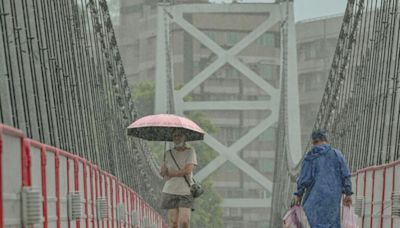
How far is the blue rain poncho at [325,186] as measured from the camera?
33.2 ft

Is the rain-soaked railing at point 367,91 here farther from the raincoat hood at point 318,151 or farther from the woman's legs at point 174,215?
the raincoat hood at point 318,151

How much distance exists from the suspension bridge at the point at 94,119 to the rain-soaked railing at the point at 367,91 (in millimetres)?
37

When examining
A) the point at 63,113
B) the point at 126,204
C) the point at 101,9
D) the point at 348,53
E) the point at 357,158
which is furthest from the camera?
the point at 348,53

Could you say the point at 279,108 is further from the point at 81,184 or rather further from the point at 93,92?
the point at 81,184

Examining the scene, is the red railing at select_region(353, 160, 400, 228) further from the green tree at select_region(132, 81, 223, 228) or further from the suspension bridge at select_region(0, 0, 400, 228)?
the green tree at select_region(132, 81, 223, 228)

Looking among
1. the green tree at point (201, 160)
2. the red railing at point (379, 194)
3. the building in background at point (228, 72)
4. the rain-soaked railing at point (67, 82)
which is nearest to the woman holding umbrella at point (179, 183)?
the rain-soaked railing at point (67, 82)

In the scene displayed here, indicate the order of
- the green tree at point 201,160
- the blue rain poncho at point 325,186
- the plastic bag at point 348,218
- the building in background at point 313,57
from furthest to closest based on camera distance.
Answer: the building in background at point 313,57, the green tree at point 201,160, the plastic bag at point 348,218, the blue rain poncho at point 325,186

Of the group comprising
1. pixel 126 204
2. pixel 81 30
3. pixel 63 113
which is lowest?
pixel 126 204

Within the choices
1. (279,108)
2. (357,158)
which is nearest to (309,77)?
(279,108)

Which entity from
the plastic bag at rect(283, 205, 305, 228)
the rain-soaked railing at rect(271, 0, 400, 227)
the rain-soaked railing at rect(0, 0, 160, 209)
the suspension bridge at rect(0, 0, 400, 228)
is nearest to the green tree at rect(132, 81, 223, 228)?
the suspension bridge at rect(0, 0, 400, 228)

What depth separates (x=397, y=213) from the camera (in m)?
10.5

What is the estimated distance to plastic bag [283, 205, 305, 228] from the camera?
10.3m

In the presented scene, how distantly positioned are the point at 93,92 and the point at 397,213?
1159 centimetres

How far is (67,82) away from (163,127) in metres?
2.29
